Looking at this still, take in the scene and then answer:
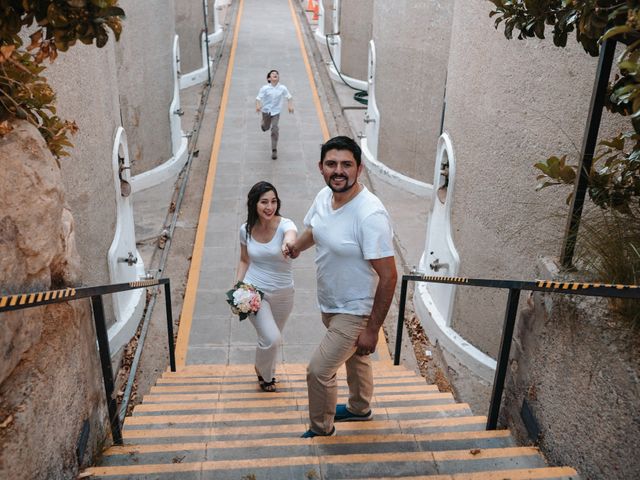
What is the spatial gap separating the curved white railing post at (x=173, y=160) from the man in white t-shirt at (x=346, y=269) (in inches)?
335

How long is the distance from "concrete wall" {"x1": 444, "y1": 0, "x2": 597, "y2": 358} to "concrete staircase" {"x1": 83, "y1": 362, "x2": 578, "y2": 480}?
61.0 inches

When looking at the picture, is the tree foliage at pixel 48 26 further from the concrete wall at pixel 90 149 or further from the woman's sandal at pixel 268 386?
the woman's sandal at pixel 268 386

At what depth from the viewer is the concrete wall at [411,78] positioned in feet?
36.4

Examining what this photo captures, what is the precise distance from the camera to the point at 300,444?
13.0 ft

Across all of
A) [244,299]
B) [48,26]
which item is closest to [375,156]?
[244,299]

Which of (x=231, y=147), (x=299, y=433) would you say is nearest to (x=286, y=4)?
(x=231, y=147)

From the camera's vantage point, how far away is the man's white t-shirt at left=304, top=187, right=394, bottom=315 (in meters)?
3.88

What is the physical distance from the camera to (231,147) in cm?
1417

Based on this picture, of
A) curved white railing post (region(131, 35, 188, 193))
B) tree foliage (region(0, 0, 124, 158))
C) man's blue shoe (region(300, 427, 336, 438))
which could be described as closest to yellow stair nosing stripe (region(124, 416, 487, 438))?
man's blue shoe (region(300, 427, 336, 438))

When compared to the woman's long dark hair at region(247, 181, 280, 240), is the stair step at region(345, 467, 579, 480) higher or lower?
lower

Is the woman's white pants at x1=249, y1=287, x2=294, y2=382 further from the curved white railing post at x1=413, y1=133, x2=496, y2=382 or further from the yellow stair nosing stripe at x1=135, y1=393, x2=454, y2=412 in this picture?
the curved white railing post at x1=413, y1=133, x2=496, y2=382

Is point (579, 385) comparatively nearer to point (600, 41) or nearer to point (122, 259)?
point (600, 41)

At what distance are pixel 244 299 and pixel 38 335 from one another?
2.18 m

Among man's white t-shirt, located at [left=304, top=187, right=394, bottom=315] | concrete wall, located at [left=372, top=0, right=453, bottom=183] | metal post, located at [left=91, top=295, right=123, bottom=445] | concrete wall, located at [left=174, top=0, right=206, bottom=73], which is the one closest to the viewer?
metal post, located at [left=91, top=295, right=123, bottom=445]
